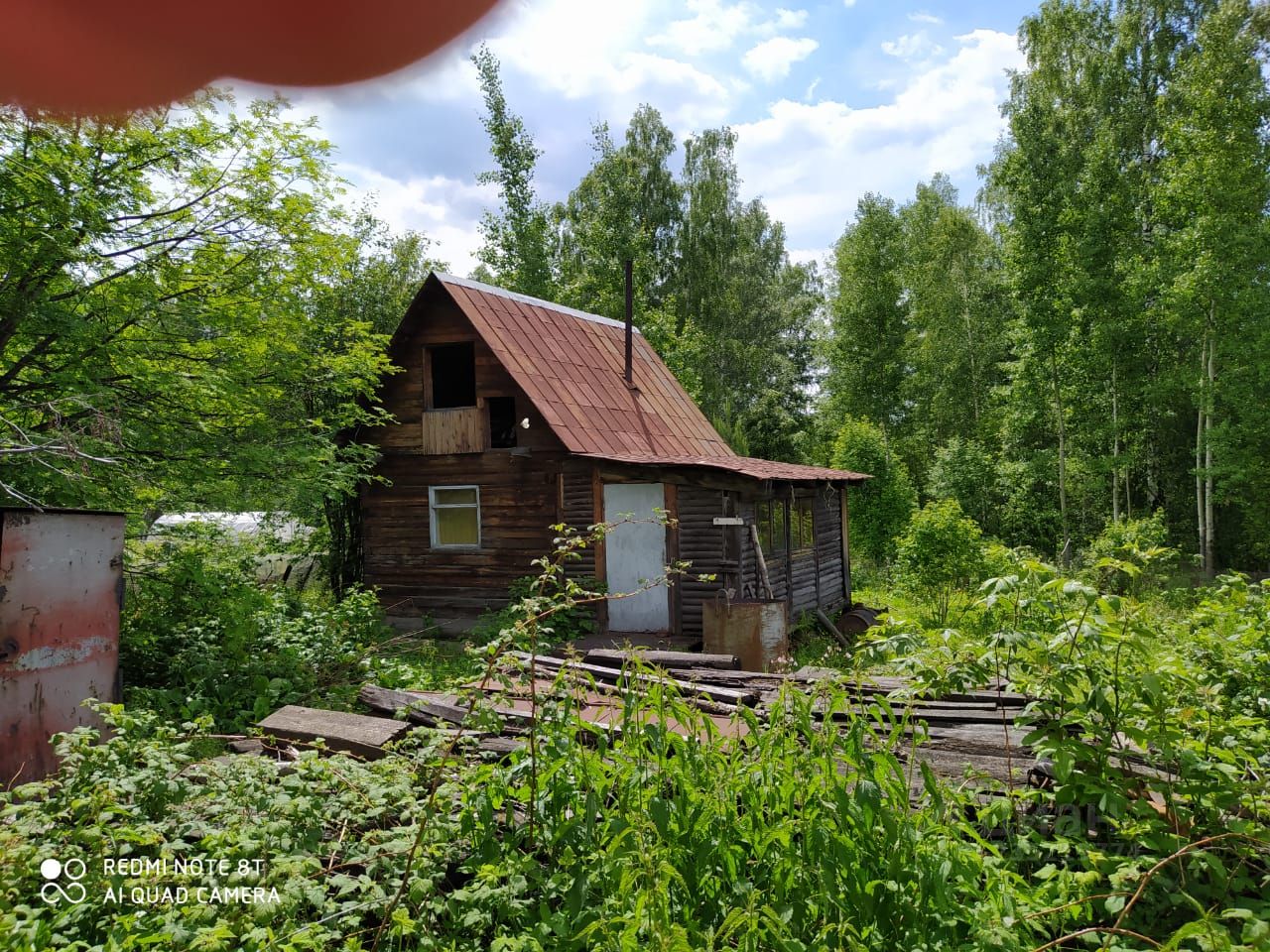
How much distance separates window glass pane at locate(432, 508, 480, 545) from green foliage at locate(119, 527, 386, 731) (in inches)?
207

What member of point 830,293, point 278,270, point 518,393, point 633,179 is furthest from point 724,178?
point 278,270

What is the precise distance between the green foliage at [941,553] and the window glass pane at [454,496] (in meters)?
7.83

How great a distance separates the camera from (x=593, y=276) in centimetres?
2833

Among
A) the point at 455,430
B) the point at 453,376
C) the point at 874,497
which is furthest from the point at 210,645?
the point at 874,497

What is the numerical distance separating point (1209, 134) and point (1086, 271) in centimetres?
356

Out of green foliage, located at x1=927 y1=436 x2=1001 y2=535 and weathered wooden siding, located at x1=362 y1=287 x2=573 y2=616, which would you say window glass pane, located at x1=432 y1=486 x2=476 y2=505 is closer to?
weathered wooden siding, located at x1=362 y1=287 x2=573 y2=616

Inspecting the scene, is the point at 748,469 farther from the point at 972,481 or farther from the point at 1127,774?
the point at 972,481

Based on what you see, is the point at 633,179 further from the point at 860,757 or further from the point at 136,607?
the point at 860,757

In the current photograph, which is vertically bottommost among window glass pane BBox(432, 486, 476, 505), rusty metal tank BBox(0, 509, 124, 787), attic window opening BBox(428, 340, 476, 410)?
rusty metal tank BBox(0, 509, 124, 787)

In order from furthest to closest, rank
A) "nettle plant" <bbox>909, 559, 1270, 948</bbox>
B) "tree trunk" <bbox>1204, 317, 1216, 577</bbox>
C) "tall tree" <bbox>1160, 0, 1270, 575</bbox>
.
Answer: "tree trunk" <bbox>1204, 317, 1216, 577</bbox>, "tall tree" <bbox>1160, 0, 1270, 575</bbox>, "nettle plant" <bbox>909, 559, 1270, 948</bbox>

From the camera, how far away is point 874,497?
22625mm

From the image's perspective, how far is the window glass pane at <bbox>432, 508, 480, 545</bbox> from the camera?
13.7 metres

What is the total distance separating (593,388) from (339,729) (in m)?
10.5

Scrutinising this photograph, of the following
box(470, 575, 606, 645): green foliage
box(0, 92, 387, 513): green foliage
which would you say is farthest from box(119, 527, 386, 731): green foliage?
box(470, 575, 606, 645): green foliage
